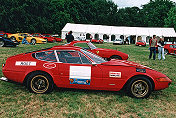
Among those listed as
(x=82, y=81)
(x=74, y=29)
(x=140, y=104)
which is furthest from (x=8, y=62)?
(x=74, y=29)

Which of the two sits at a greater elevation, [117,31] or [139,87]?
[117,31]

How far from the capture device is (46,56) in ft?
16.0

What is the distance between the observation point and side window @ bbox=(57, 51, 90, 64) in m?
4.76

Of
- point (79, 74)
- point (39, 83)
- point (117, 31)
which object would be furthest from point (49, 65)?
point (117, 31)

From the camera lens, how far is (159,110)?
4016mm

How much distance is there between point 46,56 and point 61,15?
49105mm

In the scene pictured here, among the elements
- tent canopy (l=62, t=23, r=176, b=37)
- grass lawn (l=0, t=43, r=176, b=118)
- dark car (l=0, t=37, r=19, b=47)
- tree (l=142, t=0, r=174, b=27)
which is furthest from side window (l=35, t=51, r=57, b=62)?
tree (l=142, t=0, r=174, b=27)

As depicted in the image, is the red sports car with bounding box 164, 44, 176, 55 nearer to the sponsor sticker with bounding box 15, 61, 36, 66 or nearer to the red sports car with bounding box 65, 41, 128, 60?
the red sports car with bounding box 65, 41, 128, 60

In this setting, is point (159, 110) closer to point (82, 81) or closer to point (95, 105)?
point (95, 105)

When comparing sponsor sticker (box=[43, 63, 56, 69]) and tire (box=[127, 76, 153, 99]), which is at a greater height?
sponsor sticker (box=[43, 63, 56, 69])

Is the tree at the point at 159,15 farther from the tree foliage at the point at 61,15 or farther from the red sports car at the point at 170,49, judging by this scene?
the red sports car at the point at 170,49

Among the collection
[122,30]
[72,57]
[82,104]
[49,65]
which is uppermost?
[122,30]

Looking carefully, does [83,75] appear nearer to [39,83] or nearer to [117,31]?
[39,83]

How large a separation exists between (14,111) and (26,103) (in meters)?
0.46
